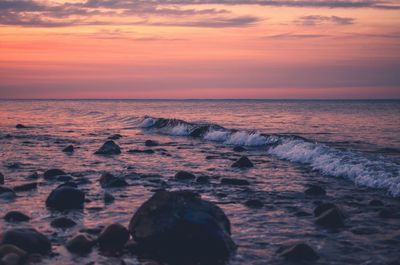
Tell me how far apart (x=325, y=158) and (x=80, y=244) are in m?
14.1

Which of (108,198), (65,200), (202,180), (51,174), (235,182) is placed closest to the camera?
(65,200)

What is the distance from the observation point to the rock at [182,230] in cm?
881

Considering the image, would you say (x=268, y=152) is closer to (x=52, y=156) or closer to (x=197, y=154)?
(x=197, y=154)

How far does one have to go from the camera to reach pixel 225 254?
879 cm

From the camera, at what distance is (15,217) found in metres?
11.0

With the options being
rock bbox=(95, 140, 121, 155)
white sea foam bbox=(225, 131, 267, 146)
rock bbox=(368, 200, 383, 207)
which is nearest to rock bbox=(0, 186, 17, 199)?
rock bbox=(368, 200, 383, 207)

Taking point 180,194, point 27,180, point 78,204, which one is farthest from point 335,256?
point 27,180

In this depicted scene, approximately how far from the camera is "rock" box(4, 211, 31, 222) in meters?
11.0

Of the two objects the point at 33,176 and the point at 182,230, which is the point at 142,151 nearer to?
the point at 33,176

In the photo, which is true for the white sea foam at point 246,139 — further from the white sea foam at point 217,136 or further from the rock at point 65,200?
the rock at point 65,200

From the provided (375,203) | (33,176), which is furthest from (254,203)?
(33,176)

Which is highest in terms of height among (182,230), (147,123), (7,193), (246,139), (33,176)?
(182,230)

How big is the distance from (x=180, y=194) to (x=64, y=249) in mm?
2338

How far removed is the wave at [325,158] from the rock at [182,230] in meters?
7.32
